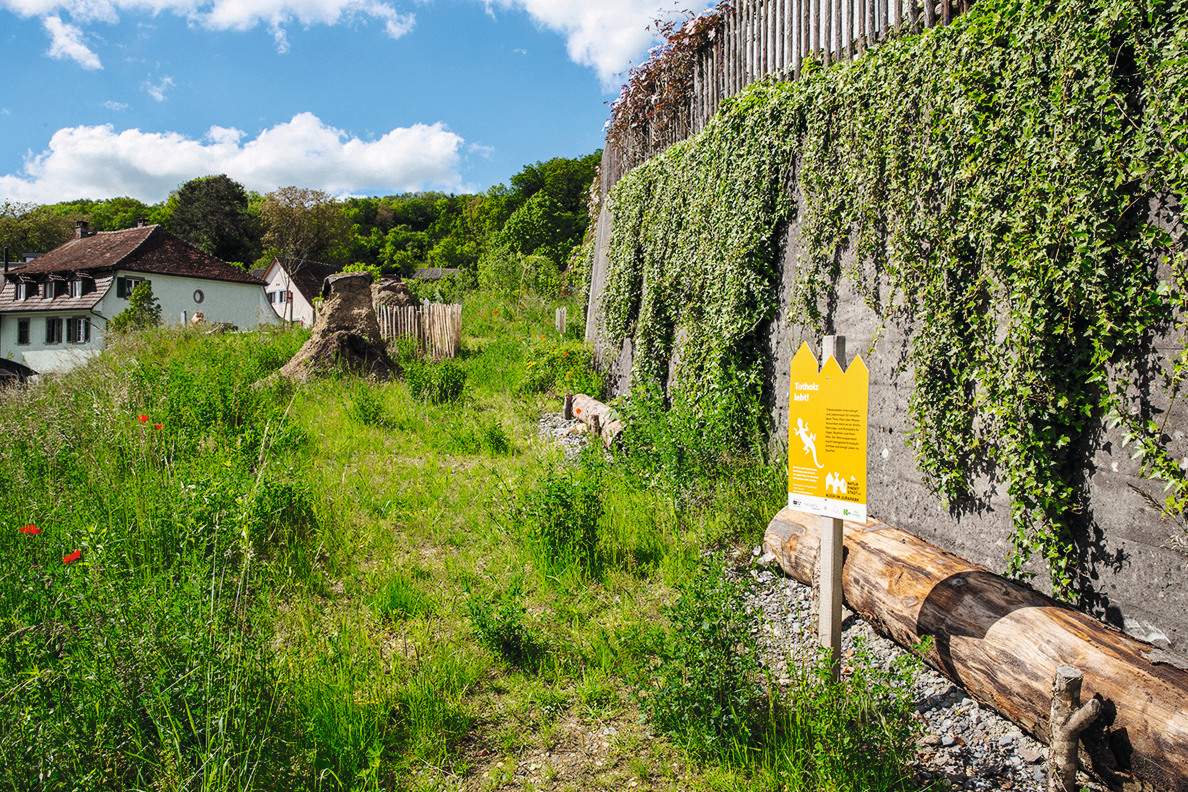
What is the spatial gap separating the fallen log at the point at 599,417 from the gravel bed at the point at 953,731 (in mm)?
3330

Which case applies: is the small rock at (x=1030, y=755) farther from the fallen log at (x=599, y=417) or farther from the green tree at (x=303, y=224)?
the green tree at (x=303, y=224)

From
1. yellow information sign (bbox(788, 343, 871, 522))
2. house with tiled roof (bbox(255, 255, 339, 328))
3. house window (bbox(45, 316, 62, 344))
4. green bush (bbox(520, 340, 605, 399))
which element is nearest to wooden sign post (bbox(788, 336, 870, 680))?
yellow information sign (bbox(788, 343, 871, 522))

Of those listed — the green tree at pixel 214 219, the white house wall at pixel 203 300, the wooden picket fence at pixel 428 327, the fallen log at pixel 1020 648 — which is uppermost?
the green tree at pixel 214 219

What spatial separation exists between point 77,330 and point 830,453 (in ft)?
139

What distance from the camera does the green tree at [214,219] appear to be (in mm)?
56000

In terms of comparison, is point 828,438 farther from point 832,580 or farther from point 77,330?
point 77,330

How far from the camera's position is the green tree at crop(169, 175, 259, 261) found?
5600cm

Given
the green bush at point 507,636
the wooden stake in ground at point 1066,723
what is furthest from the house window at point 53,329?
the wooden stake in ground at point 1066,723

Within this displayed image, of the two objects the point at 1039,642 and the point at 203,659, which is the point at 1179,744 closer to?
the point at 1039,642

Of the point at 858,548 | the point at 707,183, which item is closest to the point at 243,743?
the point at 858,548

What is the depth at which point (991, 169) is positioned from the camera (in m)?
3.14

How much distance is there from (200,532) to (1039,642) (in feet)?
15.4

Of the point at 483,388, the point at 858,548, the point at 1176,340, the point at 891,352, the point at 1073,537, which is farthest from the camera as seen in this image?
the point at 483,388

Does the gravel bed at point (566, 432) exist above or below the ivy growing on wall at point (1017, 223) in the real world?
below
